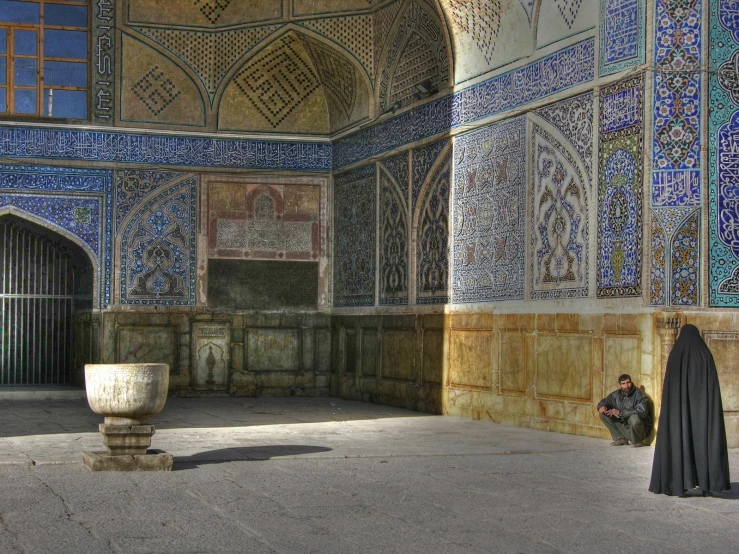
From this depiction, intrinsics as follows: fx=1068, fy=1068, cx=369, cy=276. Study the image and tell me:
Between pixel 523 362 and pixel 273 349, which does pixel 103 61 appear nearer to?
pixel 273 349

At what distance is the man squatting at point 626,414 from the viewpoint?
862 centimetres

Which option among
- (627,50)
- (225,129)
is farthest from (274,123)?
(627,50)

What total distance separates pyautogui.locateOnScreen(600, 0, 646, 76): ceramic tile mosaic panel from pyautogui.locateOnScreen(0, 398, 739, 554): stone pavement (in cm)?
323

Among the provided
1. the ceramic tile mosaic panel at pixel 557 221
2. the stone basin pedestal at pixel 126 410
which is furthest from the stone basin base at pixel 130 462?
the ceramic tile mosaic panel at pixel 557 221

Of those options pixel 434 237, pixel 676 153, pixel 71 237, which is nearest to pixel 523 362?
pixel 434 237

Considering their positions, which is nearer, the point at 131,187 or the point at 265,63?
the point at 131,187

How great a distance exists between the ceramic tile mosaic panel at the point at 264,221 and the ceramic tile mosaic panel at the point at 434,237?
268cm

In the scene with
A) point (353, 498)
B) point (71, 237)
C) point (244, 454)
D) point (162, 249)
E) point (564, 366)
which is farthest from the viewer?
point (162, 249)

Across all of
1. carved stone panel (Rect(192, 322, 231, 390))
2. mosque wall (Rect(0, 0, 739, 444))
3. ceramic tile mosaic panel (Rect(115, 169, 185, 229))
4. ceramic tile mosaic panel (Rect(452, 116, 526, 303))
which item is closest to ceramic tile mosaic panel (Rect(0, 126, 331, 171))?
mosque wall (Rect(0, 0, 739, 444))

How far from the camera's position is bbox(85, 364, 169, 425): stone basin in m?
7.01

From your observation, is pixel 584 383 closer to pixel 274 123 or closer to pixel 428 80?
pixel 428 80

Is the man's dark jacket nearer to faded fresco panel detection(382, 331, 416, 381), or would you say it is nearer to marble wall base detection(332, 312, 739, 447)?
marble wall base detection(332, 312, 739, 447)

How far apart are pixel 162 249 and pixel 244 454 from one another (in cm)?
689

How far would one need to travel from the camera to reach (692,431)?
610 cm
